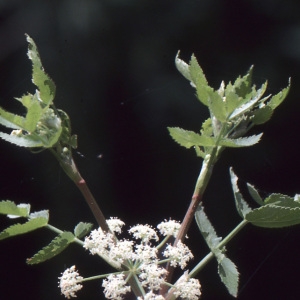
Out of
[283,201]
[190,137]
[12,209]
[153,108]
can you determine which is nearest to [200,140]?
[190,137]

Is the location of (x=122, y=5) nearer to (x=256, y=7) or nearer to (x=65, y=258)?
(x=256, y=7)

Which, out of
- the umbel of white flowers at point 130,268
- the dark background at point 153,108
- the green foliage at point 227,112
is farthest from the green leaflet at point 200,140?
the dark background at point 153,108

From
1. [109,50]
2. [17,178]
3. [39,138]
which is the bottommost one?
[39,138]

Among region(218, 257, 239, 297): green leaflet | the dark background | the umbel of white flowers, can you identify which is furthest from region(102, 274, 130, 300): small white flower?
the dark background

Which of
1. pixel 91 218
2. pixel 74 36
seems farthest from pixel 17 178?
pixel 74 36

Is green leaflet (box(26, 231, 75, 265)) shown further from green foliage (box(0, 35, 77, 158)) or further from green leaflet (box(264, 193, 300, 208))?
green leaflet (box(264, 193, 300, 208))

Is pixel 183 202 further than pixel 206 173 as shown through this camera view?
Yes
